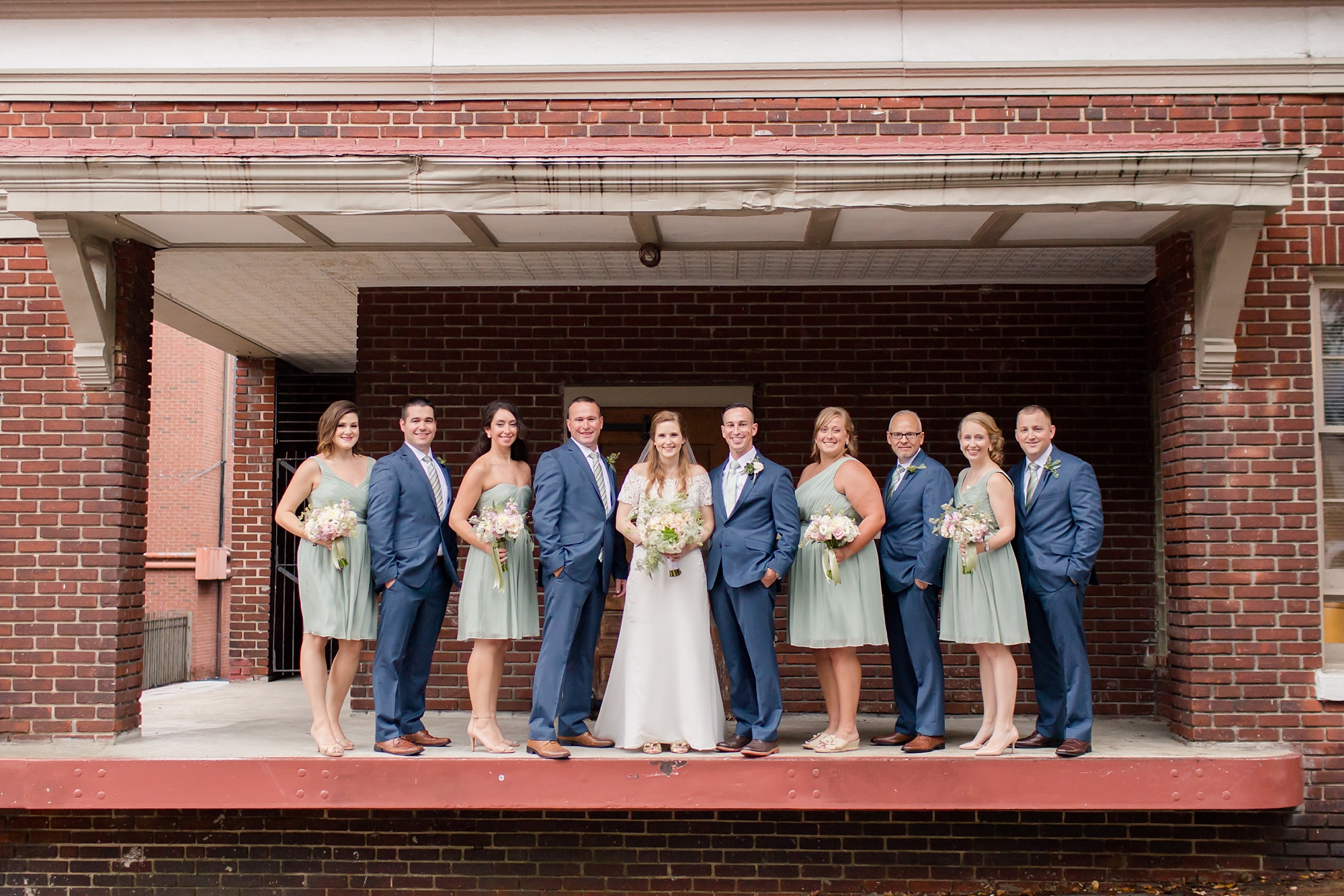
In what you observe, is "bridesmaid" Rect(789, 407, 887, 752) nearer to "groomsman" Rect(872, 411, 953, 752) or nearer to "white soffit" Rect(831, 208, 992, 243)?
"groomsman" Rect(872, 411, 953, 752)

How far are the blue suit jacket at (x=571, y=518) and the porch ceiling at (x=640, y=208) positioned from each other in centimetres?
142

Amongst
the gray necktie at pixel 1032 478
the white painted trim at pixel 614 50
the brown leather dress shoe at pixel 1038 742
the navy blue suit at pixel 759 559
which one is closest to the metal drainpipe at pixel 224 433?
the white painted trim at pixel 614 50

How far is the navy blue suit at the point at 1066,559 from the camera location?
5918 millimetres

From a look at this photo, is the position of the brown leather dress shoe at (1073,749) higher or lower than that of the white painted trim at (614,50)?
lower

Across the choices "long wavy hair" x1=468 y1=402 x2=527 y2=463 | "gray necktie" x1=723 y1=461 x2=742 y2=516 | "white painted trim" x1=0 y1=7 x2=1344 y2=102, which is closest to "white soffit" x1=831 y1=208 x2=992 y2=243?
"white painted trim" x1=0 y1=7 x2=1344 y2=102

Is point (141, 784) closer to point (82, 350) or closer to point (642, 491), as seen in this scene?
point (82, 350)

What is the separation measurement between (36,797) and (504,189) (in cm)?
421

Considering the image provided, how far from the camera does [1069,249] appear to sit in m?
7.09

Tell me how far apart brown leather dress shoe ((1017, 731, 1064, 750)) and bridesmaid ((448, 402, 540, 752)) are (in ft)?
9.51

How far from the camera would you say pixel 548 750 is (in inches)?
227

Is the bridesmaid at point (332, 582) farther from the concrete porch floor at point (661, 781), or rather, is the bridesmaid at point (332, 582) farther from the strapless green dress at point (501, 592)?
the strapless green dress at point (501, 592)

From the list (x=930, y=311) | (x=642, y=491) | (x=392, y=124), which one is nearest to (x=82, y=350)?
(x=392, y=124)

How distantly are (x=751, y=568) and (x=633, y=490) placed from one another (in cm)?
81

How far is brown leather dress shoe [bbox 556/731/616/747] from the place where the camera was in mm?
6156
